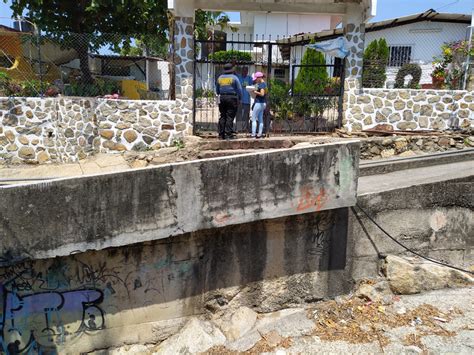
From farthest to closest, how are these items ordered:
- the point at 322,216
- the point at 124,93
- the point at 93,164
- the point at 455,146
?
the point at 124,93, the point at 455,146, the point at 93,164, the point at 322,216

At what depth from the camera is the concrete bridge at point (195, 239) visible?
13.6 feet

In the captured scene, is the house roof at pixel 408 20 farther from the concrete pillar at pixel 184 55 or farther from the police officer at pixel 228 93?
the police officer at pixel 228 93

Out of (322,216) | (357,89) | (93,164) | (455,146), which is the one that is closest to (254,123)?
(357,89)

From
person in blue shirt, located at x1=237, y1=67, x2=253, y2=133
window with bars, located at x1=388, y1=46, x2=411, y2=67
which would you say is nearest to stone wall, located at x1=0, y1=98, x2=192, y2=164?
person in blue shirt, located at x1=237, y1=67, x2=253, y2=133

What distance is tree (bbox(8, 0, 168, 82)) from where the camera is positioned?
36.3ft

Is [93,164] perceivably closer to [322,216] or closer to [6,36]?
[322,216]

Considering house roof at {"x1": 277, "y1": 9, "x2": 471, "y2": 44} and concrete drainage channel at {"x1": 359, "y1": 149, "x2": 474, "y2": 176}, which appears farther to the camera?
house roof at {"x1": 277, "y1": 9, "x2": 471, "y2": 44}

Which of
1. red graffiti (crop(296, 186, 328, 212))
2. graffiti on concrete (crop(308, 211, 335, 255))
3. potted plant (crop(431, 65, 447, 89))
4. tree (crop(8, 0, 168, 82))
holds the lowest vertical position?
graffiti on concrete (crop(308, 211, 335, 255))

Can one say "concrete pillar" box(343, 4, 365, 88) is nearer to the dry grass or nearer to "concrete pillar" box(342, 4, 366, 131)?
"concrete pillar" box(342, 4, 366, 131)

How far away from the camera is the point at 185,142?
866cm

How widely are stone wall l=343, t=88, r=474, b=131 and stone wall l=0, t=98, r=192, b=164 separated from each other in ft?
12.3

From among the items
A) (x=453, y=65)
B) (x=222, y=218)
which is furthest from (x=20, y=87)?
(x=453, y=65)

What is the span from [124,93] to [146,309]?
779 centimetres

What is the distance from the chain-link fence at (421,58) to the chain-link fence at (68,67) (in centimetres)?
489
